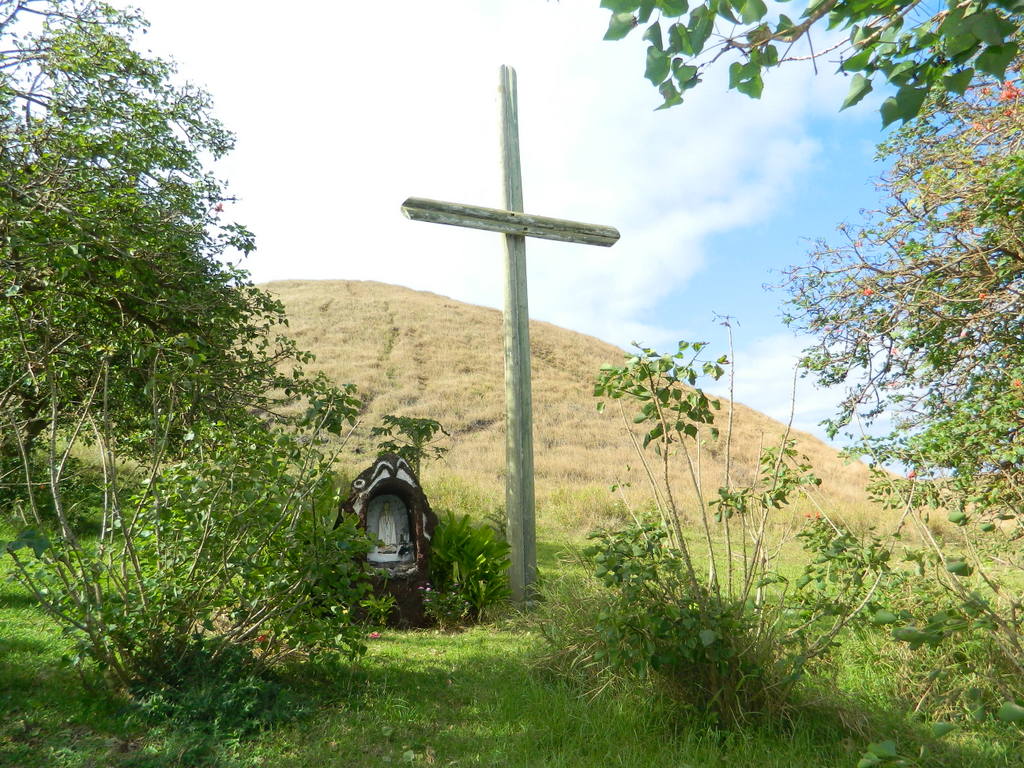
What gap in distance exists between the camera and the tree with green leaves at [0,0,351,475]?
4953 millimetres

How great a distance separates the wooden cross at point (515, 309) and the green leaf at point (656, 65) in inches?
173

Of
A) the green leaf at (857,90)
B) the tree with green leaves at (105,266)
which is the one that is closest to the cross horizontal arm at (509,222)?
the tree with green leaves at (105,266)

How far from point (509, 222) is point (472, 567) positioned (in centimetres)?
365

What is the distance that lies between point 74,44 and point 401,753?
810cm

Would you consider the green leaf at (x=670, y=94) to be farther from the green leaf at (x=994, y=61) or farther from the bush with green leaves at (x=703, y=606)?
the bush with green leaves at (x=703, y=606)

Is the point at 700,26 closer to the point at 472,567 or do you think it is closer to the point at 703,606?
the point at 703,606

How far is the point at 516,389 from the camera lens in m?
7.18

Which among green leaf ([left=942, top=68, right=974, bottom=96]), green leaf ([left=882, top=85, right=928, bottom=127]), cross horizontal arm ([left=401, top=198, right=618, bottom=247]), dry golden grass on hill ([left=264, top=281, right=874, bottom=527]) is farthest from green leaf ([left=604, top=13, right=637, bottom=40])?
dry golden grass on hill ([left=264, top=281, right=874, bottom=527])

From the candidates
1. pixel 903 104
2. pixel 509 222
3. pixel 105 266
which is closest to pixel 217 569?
pixel 105 266

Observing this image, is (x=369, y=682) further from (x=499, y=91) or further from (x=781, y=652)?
(x=499, y=91)

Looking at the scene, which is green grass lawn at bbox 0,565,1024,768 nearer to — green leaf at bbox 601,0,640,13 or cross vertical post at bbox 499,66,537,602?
cross vertical post at bbox 499,66,537,602

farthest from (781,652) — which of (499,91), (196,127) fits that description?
(196,127)

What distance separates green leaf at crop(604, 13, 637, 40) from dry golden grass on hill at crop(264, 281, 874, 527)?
1164cm

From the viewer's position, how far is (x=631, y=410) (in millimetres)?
26797
